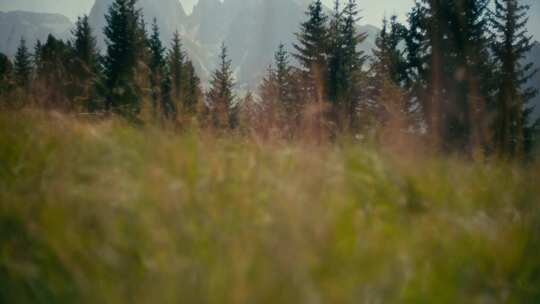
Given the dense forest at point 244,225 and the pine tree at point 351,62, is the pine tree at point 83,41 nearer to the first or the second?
the pine tree at point 351,62

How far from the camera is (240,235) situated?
4.55 feet

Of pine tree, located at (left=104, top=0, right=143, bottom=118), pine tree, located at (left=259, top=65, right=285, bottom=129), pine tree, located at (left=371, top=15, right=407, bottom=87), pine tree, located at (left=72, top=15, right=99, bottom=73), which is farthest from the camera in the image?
pine tree, located at (left=72, top=15, right=99, bottom=73)

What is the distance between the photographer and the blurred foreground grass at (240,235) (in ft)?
3.73

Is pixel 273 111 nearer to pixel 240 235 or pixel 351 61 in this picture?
pixel 240 235

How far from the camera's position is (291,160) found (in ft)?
8.43

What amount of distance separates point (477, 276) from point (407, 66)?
21.9 meters

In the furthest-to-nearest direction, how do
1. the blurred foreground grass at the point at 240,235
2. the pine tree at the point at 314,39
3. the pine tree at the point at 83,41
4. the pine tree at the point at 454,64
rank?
1. the pine tree at the point at 83,41
2. the pine tree at the point at 314,39
3. the pine tree at the point at 454,64
4. the blurred foreground grass at the point at 240,235

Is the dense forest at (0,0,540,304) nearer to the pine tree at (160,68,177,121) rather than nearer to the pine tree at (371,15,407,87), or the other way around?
the pine tree at (160,68,177,121)

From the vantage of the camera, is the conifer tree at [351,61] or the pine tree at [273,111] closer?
the pine tree at [273,111]

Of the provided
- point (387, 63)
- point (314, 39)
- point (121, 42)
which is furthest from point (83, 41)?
point (387, 63)

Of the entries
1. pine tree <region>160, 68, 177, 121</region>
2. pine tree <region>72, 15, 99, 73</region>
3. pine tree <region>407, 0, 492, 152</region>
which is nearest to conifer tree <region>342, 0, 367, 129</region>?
pine tree <region>407, 0, 492, 152</region>

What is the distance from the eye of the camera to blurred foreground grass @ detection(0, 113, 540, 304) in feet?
3.73

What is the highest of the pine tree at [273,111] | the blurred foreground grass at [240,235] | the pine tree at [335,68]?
the pine tree at [335,68]

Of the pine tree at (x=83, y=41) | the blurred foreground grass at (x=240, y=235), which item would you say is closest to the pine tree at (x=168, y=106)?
the blurred foreground grass at (x=240, y=235)
